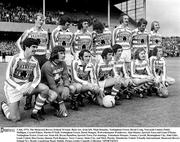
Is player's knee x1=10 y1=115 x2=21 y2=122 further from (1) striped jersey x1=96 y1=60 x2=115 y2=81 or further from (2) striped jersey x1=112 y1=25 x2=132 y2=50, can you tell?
(2) striped jersey x1=112 y1=25 x2=132 y2=50

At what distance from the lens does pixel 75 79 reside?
16.5 feet

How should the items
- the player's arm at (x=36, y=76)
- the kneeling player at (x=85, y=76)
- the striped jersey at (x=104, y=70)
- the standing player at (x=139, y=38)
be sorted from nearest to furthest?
the player's arm at (x=36, y=76)
the kneeling player at (x=85, y=76)
the striped jersey at (x=104, y=70)
the standing player at (x=139, y=38)

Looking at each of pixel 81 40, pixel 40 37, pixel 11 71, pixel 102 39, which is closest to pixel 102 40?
pixel 102 39

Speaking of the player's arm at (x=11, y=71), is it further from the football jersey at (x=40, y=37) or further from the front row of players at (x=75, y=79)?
the football jersey at (x=40, y=37)

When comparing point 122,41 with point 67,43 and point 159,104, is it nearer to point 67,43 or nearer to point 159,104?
point 67,43

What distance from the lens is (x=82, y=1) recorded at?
2952 centimetres

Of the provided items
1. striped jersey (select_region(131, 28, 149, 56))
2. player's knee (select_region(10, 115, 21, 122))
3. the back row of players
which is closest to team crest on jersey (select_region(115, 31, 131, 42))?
the back row of players

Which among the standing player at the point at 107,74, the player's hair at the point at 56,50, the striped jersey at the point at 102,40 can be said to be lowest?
the standing player at the point at 107,74

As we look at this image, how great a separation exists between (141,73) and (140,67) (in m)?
0.15

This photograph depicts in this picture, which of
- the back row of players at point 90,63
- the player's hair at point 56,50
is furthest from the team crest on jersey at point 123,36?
the player's hair at point 56,50

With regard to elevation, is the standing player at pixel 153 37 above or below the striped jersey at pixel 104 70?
above

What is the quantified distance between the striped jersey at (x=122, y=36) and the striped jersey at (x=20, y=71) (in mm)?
2584

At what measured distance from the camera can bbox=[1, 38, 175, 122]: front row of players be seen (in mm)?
4293

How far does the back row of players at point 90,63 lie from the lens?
4.57m
